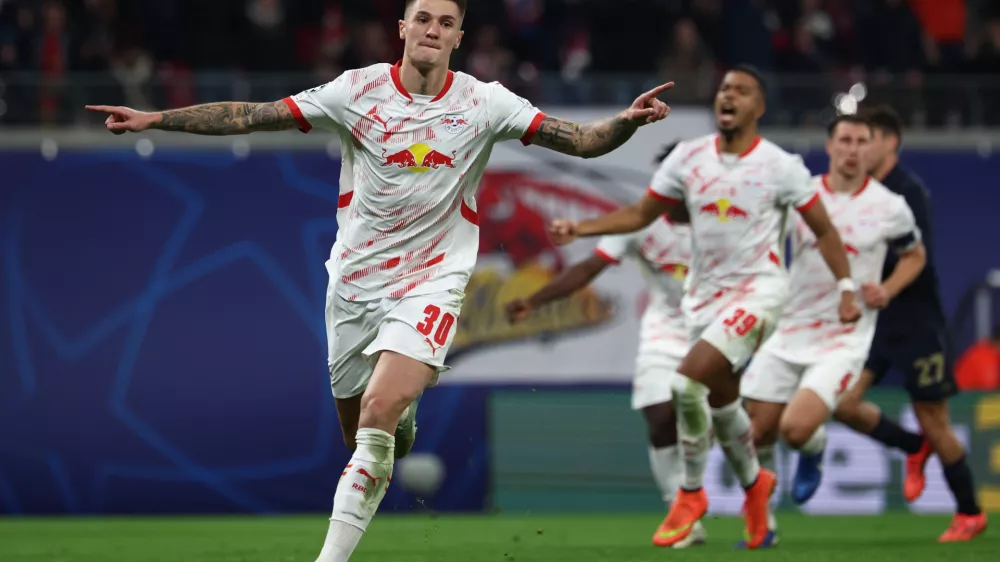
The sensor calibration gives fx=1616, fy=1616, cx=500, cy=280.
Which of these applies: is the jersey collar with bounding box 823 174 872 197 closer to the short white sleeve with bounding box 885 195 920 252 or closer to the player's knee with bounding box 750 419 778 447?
the short white sleeve with bounding box 885 195 920 252

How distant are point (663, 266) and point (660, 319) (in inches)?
15.3

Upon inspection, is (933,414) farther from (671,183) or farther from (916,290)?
(671,183)

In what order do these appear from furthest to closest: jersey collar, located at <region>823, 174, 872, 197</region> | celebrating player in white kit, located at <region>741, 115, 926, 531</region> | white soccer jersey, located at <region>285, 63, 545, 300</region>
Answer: jersey collar, located at <region>823, 174, 872, 197</region> < celebrating player in white kit, located at <region>741, 115, 926, 531</region> < white soccer jersey, located at <region>285, 63, 545, 300</region>

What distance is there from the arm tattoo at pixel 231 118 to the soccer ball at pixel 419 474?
9.14 meters

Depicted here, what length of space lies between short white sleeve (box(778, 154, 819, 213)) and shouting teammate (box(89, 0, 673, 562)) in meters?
2.73

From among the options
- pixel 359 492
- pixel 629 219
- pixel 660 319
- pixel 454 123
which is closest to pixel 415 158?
pixel 454 123

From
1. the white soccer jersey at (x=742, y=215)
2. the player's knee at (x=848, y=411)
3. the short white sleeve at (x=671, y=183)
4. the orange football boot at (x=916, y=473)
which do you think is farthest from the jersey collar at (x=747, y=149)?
the orange football boot at (x=916, y=473)

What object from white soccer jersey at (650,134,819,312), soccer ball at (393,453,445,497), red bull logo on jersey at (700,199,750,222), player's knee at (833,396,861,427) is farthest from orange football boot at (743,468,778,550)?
soccer ball at (393,453,445,497)

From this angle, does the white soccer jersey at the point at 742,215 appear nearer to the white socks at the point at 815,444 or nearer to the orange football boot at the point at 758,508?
the orange football boot at the point at 758,508

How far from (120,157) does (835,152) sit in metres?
8.41

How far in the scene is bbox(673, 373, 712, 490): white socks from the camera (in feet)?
32.4

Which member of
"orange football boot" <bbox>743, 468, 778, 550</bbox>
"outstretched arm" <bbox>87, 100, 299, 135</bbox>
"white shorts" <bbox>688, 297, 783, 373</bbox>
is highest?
"outstretched arm" <bbox>87, 100, 299, 135</bbox>

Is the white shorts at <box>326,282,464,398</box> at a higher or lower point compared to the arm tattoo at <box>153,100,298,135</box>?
lower

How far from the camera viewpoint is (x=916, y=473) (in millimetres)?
12172
